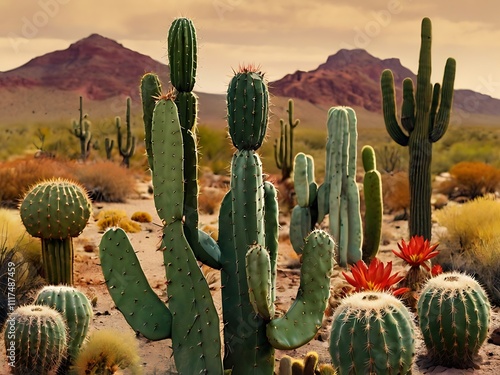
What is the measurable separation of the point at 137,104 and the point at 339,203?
7055 centimetres

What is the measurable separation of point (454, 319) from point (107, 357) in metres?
3.48

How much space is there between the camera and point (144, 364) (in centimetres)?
784

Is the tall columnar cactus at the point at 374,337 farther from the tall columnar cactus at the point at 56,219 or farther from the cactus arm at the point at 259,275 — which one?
the tall columnar cactus at the point at 56,219

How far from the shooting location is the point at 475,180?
22922mm

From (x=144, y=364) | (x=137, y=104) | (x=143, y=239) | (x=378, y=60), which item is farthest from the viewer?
Answer: (x=378, y=60)

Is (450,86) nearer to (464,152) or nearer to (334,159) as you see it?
(334,159)

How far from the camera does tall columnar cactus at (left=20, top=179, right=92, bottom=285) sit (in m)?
9.45

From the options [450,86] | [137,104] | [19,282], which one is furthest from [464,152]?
[137,104]

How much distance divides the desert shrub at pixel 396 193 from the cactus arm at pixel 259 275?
13581 mm

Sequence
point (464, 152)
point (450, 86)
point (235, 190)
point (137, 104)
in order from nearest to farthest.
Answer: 1. point (235, 190)
2. point (450, 86)
3. point (464, 152)
4. point (137, 104)

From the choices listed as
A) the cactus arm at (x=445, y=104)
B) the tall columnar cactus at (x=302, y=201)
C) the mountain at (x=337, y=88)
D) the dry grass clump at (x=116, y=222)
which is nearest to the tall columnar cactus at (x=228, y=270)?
the tall columnar cactus at (x=302, y=201)

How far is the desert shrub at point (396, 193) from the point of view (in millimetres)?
19473

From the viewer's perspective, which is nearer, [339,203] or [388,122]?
[339,203]

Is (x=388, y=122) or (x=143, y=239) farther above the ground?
(x=388, y=122)
